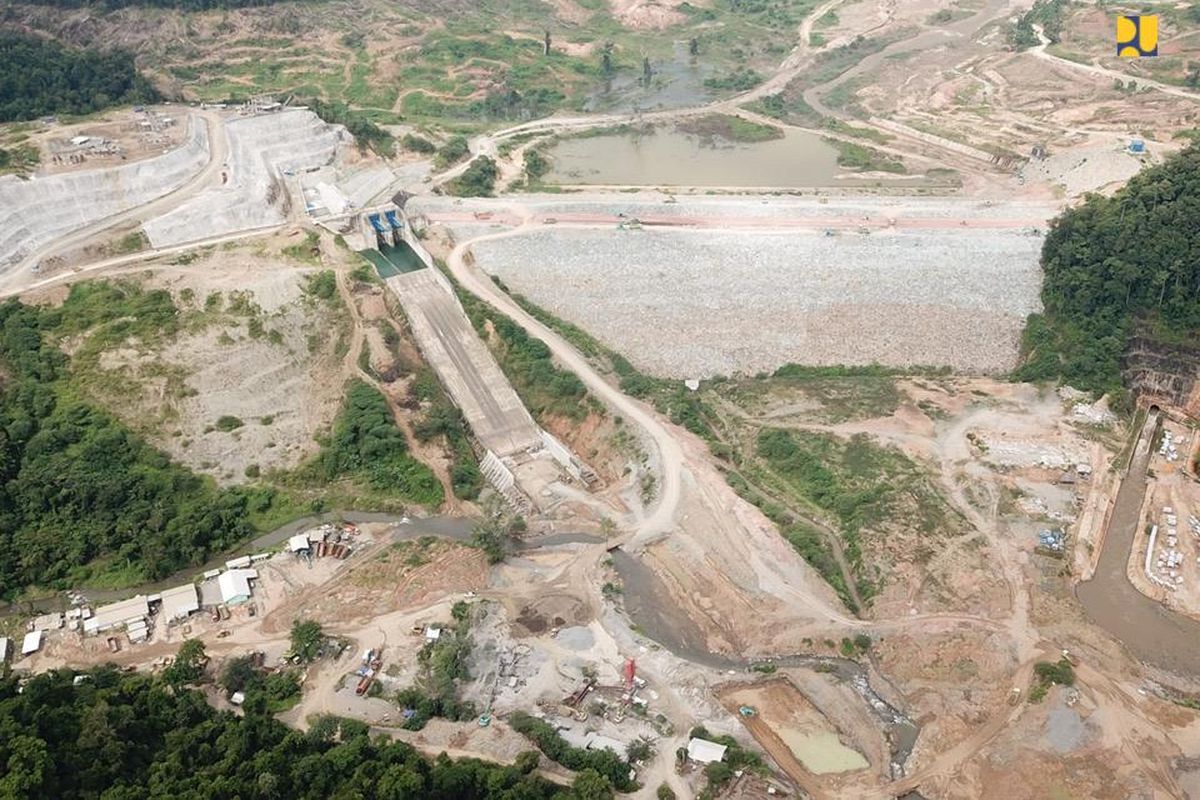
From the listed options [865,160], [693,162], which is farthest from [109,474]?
[865,160]

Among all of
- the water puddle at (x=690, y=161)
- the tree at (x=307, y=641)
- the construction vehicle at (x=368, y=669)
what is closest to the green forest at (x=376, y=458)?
the tree at (x=307, y=641)

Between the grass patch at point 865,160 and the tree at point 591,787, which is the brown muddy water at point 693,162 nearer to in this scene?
the grass patch at point 865,160

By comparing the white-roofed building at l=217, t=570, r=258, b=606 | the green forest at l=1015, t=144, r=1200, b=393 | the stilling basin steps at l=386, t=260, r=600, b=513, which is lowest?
the white-roofed building at l=217, t=570, r=258, b=606

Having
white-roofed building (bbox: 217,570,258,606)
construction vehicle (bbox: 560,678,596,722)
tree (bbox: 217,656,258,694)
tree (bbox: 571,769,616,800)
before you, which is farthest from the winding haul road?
white-roofed building (bbox: 217,570,258,606)

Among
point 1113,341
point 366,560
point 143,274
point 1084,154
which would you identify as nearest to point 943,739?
point 366,560
